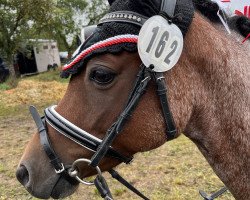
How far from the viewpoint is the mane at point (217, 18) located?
2.23 metres

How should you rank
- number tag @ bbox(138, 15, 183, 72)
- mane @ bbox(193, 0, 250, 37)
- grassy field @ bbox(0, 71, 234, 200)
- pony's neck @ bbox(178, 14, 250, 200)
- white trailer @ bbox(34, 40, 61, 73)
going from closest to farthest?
1. number tag @ bbox(138, 15, 183, 72)
2. pony's neck @ bbox(178, 14, 250, 200)
3. mane @ bbox(193, 0, 250, 37)
4. grassy field @ bbox(0, 71, 234, 200)
5. white trailer @ bbox(34, 40, 61, 73)

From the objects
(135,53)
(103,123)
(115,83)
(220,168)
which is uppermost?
(135,53)

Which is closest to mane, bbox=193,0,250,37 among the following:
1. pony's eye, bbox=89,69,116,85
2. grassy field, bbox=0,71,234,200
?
pony's eye, bbox=89,69,116,85

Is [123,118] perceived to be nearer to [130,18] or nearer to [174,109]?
[174,109]

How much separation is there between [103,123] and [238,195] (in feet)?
3.20

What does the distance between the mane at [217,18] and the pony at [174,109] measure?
0.35 ft

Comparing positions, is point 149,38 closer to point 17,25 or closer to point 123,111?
point 123,111

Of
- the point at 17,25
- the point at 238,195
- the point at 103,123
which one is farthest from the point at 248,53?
the point at 17,25

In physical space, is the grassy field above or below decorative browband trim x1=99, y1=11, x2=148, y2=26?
below

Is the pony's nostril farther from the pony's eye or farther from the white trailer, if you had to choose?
the white trailer

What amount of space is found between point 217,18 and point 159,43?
548 millimetres

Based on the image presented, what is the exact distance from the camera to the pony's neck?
6.82 feet

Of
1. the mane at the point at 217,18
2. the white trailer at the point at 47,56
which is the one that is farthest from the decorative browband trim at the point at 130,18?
the white trailer at the point at 47,56

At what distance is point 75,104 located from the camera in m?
2.07
